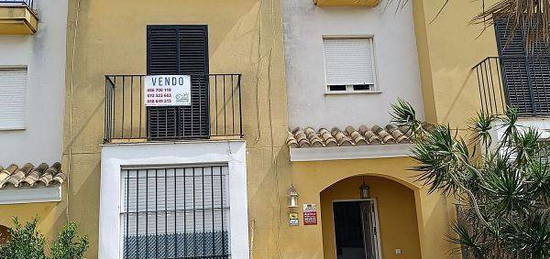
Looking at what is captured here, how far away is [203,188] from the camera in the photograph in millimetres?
11664

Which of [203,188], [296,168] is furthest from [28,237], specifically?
[296,168]

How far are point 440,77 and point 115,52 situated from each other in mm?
7476

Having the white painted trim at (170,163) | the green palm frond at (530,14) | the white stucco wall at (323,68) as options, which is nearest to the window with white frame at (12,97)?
the white painted trim at (170,163)

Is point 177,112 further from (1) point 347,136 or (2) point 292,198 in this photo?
(1) point 347,136

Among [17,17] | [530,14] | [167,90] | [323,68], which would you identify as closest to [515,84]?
[323,68]

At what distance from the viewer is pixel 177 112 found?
12250 mm

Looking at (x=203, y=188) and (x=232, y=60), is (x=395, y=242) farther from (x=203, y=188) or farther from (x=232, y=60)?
(x=232, y=60)

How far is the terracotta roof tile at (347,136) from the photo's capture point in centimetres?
1164

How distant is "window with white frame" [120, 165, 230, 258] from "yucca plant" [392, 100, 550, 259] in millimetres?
4140

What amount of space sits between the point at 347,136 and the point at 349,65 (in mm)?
2177

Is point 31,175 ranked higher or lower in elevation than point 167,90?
lower

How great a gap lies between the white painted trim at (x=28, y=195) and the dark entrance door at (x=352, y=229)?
262 inches

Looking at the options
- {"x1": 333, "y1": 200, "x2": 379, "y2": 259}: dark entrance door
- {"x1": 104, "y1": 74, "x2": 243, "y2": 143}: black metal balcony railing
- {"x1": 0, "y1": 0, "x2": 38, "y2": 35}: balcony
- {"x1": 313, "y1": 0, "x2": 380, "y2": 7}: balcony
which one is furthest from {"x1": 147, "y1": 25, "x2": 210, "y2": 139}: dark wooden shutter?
{"x1": 333, "y1": 200, "x2": 379, "y2": 259}: dark entrance door

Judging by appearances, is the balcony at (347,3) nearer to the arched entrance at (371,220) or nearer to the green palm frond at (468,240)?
the arched entrance at (371,220)
